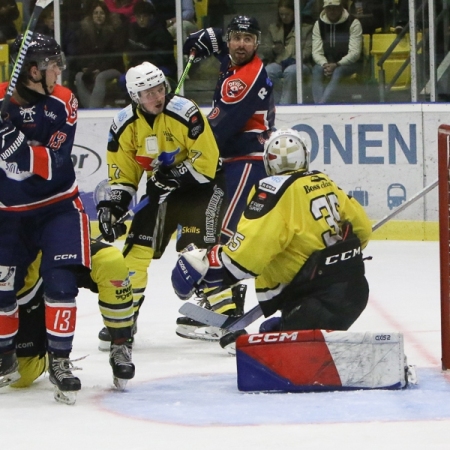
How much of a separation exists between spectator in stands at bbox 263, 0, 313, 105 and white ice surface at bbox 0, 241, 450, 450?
342cm

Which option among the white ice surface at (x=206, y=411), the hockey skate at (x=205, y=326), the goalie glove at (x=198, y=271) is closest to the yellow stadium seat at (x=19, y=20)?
the hockey skate at (x=205, y=326)

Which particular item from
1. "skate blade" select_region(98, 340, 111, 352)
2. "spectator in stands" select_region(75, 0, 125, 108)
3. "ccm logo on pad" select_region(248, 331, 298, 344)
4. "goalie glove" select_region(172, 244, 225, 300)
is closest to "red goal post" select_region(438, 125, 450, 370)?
"ccm logo on pad" select_region(248, 331, 298, 344)

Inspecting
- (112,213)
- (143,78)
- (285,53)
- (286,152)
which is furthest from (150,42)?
(286,152)

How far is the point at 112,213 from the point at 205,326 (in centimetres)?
63

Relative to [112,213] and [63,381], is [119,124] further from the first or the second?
[63,381]

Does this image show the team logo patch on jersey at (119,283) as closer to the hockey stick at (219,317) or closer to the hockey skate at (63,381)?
the hockey skate at (63,381)

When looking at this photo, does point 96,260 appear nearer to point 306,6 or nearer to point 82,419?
point 82,419

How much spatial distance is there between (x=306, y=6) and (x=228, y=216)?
2982 mm

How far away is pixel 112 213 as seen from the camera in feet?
15.4

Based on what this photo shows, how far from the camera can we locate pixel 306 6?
7785 millimetres

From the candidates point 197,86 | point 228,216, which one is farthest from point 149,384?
point 197,86

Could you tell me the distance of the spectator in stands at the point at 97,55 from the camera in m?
8.23

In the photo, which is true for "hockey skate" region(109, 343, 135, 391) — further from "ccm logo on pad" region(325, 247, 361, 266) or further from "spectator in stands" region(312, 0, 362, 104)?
"spectator in stands" region(312, 0, 362, 104)

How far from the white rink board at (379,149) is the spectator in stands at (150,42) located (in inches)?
43.5
